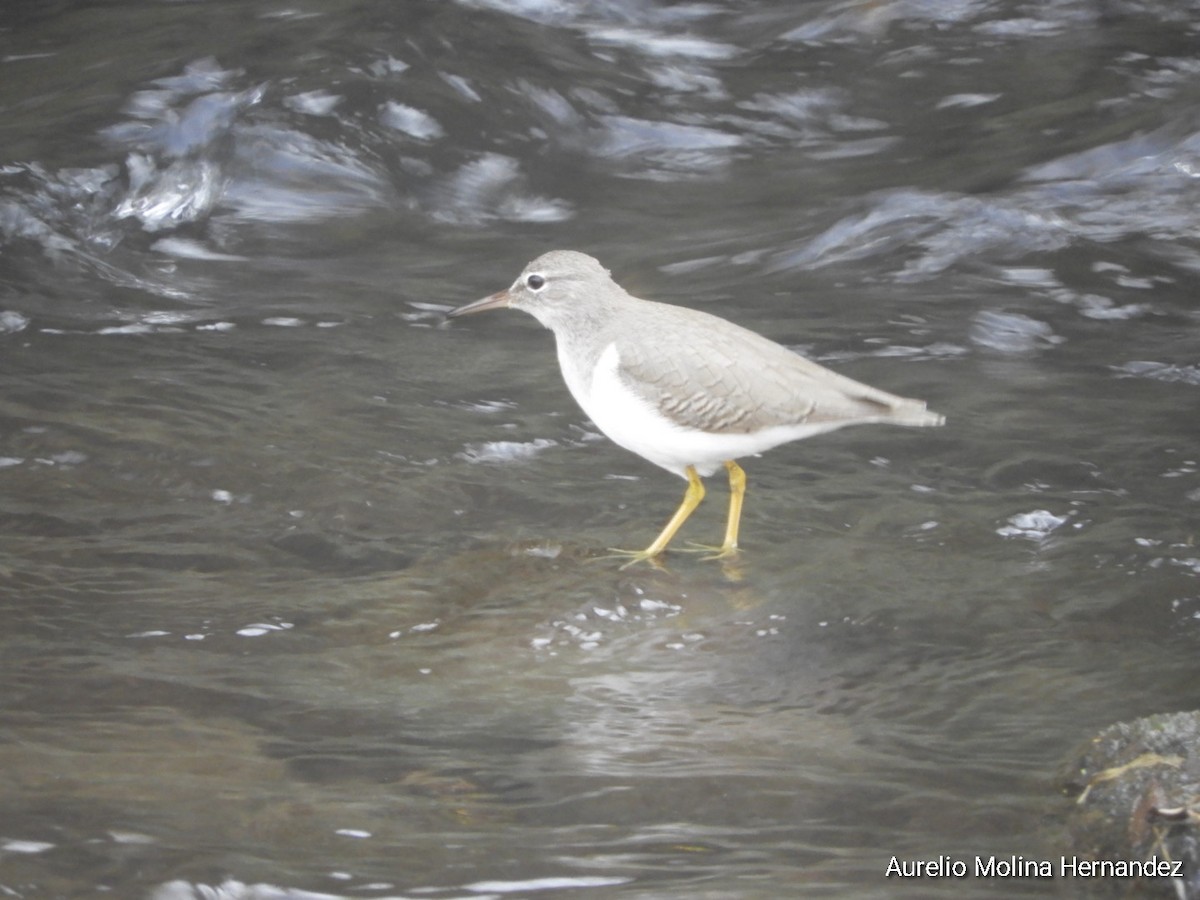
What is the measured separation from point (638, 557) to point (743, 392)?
756mm

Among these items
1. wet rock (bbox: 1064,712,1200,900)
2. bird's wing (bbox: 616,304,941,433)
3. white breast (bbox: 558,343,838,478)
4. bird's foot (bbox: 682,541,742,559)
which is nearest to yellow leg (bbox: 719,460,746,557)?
bird's foot (bbox: 682,541,742,559)

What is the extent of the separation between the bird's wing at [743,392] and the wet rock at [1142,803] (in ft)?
5.64

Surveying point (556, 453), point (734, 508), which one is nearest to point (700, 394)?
point (734, 508)

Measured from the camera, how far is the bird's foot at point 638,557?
5578 mm

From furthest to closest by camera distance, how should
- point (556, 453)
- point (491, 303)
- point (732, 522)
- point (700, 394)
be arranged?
point (556, 453) < point (491, 303) < point (732, 522) < point (700, 394)

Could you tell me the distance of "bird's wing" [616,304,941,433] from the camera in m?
5.31

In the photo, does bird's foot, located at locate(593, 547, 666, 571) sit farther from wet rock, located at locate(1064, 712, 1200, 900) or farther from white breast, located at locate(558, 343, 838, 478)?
wet rock, located at locate(1064, 712, 1200, 900)

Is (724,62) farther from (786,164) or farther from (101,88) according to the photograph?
(101,88)

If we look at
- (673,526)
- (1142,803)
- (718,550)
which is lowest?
(718,550)

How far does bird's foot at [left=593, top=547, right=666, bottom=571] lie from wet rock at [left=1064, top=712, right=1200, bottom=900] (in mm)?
2049

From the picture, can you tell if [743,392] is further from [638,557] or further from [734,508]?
[638,557]

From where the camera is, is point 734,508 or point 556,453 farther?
point 556,453

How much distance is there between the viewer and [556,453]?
6723 mm

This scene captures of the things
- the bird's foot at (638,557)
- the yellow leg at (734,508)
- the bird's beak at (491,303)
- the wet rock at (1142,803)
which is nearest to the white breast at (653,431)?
the yellow leg at (734,508)
